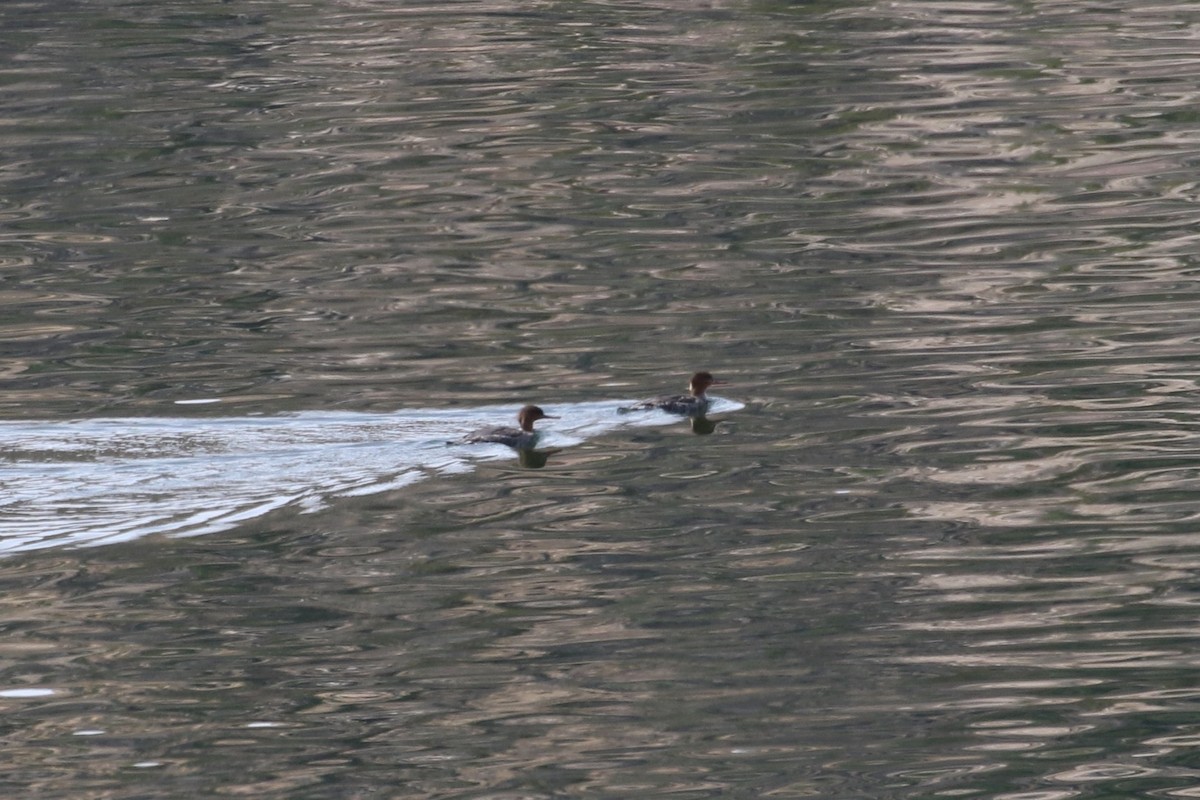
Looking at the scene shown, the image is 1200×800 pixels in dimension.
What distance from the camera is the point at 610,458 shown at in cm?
1225

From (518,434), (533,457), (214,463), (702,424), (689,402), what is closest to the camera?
(214,463)

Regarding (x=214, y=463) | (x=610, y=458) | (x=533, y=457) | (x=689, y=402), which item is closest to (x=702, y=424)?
(x=689, y=402)

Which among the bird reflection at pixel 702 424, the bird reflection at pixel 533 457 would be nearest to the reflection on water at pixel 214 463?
the bird reflection at pixel 533 457

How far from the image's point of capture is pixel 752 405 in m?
13.1

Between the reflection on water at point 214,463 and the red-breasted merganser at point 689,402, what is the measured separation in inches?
3.2

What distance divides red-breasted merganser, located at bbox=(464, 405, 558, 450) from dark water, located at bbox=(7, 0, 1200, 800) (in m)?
0.12

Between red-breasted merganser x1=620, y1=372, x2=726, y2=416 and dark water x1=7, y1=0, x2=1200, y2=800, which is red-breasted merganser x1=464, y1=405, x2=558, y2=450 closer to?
dark water x1=7, y1=0, x2=1200, y2=800

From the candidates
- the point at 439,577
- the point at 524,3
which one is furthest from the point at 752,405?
the point at 524,3

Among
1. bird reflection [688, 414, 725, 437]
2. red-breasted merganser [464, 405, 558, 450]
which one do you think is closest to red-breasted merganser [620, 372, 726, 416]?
bird reflection [688, 414, 725, 437]

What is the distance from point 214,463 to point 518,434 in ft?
5.57

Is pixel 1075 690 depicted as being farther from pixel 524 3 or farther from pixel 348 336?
pixel 524 3

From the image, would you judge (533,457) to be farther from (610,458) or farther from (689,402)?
(689,402)

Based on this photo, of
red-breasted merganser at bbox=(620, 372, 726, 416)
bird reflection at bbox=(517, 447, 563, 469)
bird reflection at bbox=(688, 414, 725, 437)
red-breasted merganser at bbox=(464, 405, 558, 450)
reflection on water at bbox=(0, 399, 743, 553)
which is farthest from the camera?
red-breasted merganser at bbox=(620, 372, 726, 416)

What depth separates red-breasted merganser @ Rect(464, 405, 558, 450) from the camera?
40.1ft
